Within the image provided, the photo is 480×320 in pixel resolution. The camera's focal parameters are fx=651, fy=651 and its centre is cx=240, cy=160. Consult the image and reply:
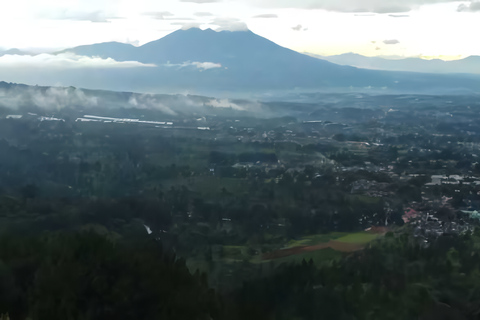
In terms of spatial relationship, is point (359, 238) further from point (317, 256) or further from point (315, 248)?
point (317, 256)

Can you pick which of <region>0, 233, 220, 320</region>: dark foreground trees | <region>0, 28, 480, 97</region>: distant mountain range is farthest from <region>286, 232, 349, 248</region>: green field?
<region>0, 28, 480, 97</region>: distant mountain range

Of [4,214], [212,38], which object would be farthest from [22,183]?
[212,38]

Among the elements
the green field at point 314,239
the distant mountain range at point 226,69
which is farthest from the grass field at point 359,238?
the distant mountain range at point 226,69

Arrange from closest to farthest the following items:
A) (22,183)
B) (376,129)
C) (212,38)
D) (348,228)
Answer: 1. (348,228)
2. (22,183)
3. (376,129)
4. (212,38)

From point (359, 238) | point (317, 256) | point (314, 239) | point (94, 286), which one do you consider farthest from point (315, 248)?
point (94, 286)

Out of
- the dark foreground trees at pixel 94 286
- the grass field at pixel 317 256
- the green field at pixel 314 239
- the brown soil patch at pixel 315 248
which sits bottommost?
the green field at pixel 314 239

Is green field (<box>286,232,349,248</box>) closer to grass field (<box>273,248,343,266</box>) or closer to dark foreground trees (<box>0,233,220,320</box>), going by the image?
grass field (<box>273,248,343,266</box>)

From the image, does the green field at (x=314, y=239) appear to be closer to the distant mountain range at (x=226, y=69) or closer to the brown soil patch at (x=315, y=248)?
the brown soil patch at (x=315, y=248)

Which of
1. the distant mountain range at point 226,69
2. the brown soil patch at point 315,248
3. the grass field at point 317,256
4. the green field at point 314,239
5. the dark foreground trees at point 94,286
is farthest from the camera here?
the distant mountain range at point 226,69

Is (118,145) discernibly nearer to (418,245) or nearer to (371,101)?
(418,245)
